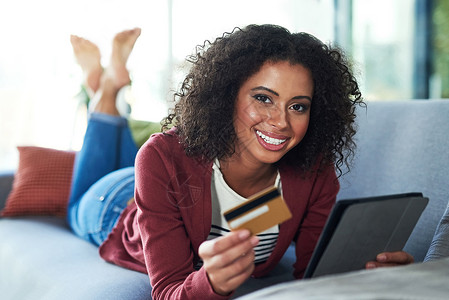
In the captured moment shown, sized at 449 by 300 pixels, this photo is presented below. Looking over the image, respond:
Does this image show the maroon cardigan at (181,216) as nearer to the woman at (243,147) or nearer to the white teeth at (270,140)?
the woman at (243,147)

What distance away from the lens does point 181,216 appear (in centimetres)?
120

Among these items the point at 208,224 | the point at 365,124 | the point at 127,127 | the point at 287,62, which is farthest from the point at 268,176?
the point at 127,127

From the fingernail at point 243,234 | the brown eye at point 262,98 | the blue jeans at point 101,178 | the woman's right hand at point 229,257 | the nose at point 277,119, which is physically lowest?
the blue jeans at point 101,178

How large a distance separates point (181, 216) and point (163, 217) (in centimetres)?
7

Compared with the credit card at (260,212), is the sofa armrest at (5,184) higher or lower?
lower

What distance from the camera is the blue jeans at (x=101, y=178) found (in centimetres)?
174

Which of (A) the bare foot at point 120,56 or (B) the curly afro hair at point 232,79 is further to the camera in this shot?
(A) the bare foot at point 120,56

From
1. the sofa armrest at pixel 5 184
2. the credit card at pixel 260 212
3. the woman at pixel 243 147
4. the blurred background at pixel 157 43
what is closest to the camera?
the credit card at pixel 260 212

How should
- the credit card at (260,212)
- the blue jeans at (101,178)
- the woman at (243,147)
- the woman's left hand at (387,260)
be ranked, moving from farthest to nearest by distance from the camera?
1. the blue jeans at (101,178)
2. the woman at (243,147)
3. the woman's left hand at (387,260)
4. the credit card at (260,212)

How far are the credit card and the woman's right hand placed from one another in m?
0.02

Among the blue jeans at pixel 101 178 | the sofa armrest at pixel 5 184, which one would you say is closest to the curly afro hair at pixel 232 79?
the blue jeans at pixel 101 178

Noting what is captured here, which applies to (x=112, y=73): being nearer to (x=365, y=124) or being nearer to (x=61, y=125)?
(x=365, y=124)

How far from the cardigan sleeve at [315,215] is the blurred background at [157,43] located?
2.88m

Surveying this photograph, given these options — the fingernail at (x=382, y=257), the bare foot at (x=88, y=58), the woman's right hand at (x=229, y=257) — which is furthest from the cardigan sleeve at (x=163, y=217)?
the bare foot at (x=88, y=58)
